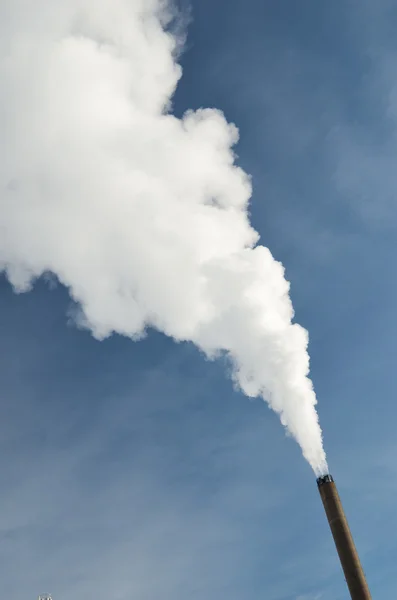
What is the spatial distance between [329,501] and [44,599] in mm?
40402

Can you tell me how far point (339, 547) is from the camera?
2900 centimetres

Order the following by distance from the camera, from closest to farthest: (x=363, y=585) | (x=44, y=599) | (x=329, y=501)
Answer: (x=363, y=585) < (x=329, y=501) < (x=44, y=599)

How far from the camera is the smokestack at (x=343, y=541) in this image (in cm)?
2783

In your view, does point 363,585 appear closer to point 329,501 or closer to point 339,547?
point 339,547

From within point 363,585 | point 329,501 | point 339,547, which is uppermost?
point 329,501

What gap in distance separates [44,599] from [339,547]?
40.5 m

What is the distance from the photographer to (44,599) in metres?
54.2

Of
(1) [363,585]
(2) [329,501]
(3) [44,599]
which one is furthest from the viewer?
(3) [44,599]

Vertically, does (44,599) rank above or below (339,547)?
above

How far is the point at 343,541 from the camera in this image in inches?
1139

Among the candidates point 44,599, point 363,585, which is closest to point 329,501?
Result: point 363,585

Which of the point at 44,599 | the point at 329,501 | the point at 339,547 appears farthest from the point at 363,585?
the point at 44,599

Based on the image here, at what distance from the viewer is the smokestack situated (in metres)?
27.8

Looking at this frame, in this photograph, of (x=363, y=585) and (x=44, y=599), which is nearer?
(x=363, y=585)
